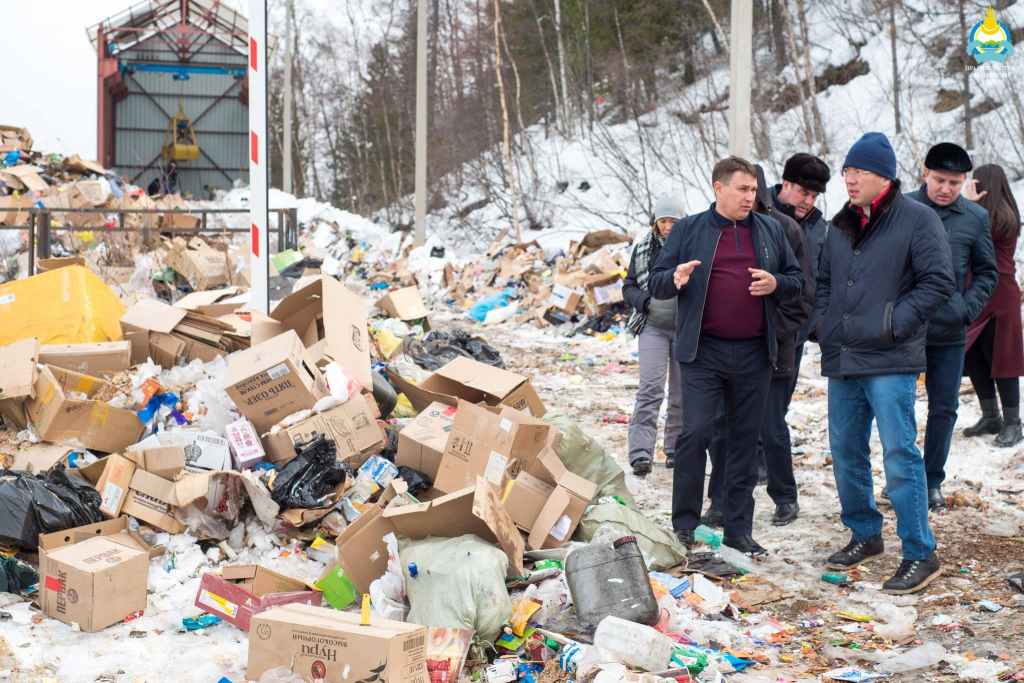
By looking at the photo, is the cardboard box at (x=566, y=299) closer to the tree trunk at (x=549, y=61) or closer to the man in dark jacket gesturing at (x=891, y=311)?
the man in dark jacket gesturing at (x=891, y=311)

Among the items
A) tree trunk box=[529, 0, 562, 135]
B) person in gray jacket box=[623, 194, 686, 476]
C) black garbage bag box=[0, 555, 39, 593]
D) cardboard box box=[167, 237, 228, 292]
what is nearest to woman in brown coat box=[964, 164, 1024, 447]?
person in gray jacket box=[623, 194, 686, 476]

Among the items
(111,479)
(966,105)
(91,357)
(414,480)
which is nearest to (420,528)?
(414,480)

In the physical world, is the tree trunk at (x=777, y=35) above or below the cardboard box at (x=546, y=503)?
above

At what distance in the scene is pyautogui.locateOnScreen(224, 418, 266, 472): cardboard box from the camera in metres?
4.46

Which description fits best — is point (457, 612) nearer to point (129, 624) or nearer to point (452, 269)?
point (129, 624)

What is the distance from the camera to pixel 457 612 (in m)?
3.26

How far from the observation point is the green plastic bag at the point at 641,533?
163 inches

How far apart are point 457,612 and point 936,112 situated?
17778 mm

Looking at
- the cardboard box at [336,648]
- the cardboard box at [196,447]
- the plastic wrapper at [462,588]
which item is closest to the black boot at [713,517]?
the plastic wrapper at [462,588]

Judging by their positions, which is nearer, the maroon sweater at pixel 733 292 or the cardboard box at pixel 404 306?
the maroon sweater at pixel 733 292

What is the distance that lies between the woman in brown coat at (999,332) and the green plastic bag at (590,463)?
2521 millimetres

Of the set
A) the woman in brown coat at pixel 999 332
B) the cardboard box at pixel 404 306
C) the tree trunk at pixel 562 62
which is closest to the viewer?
the woman in brown coat at pixel 999 332

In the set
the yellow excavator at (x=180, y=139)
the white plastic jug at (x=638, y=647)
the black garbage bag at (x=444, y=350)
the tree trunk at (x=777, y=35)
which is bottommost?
the white plastic jug at (x=638, y=647)

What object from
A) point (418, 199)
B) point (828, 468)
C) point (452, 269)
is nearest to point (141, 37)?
point (418, 199)
